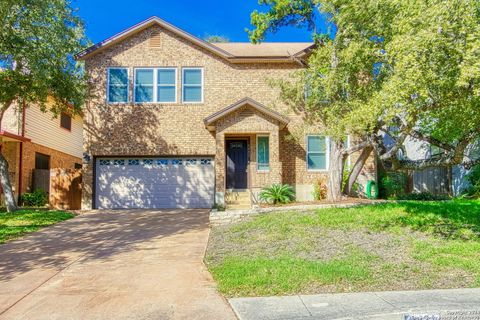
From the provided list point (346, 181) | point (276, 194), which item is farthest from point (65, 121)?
point (346, 181)

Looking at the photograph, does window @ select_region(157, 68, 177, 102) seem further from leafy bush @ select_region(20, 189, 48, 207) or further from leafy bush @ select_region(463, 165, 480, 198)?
leafy bush @ select_region(463, 165, 480, 198)

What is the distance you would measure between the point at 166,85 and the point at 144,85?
100cm

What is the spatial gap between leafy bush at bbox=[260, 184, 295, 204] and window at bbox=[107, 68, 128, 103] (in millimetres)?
7676

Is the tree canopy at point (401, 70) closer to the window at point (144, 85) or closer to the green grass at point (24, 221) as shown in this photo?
the window at point (144, 85)

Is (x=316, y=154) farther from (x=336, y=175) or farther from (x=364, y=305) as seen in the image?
(x=364, y=305)

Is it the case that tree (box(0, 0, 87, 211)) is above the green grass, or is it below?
above

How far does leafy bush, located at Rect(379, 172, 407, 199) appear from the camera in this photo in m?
17.8

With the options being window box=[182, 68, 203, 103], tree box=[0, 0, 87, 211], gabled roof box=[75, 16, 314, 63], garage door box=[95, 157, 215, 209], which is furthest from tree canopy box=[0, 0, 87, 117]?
window box=[182, 68, 203, 103]

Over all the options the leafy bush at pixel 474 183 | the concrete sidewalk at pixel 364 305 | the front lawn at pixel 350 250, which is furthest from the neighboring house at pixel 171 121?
the concrete sidewalk at pixel 364 305

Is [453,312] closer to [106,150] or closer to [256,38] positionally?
[256,38]

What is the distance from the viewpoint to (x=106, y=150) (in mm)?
17594

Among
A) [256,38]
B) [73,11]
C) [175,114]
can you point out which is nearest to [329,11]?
[256,38]

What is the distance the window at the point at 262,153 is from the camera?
17.2 metres

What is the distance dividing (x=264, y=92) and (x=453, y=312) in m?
13.9
